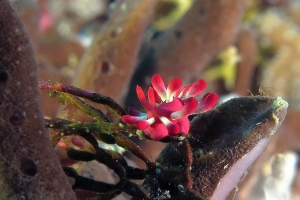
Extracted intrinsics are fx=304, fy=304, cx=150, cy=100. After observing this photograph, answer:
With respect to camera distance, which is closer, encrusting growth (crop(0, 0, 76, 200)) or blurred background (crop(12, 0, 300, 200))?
encrusting growth (crop(0, 0, 76, 200))

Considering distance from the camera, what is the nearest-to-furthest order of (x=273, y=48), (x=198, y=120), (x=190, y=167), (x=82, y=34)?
1. (x=190, y=167)
2. (x=198, y=120)
3. (x=273, y=48)
4. (x=82, y=34)

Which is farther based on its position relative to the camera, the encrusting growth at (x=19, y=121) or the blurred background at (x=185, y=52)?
the blurred background at (x=185, y=52)

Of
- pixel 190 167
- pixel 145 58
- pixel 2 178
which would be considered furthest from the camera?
pixel 145 58

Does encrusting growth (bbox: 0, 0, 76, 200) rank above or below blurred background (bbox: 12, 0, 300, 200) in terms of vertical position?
below

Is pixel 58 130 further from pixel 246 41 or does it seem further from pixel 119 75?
pixel 246 41

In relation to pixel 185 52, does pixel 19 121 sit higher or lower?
lower

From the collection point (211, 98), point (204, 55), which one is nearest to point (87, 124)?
point (211, 98)

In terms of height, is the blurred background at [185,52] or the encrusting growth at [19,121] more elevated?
the blurred background at [185,52]

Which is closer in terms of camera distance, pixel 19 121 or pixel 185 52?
pixel 19 121
